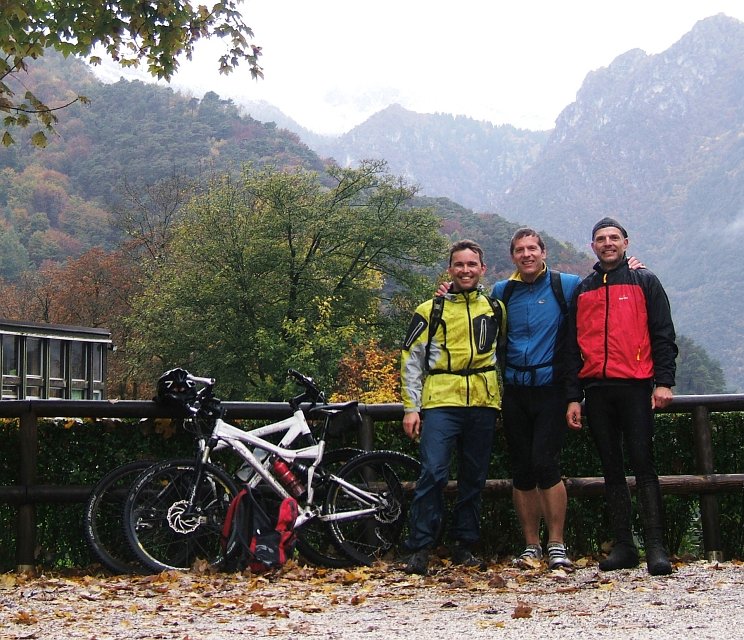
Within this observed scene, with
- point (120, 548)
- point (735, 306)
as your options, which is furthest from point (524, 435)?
point (735, 306)

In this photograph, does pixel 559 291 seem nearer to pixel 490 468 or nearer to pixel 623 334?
pixel 623 334

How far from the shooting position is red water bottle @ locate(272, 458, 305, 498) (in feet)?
20.9

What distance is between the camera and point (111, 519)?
21.1 feet

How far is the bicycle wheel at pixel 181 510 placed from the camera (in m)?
6.18

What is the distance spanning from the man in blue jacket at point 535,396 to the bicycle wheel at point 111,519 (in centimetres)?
221

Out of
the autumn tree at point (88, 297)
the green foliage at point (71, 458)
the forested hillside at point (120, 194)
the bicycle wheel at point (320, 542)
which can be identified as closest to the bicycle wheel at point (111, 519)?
the green foliage at point (71, 458)

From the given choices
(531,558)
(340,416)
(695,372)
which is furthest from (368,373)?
(695,372)

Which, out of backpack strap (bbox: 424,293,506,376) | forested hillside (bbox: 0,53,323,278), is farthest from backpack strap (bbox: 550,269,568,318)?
forested hillside (bbox: 0,53,323,278)

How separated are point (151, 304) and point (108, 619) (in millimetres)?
43044

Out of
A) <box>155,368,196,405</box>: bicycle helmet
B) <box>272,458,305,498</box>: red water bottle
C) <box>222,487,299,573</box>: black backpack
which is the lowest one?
<box>222,487,299,573</box>: black backpack

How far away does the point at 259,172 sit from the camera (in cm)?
5106

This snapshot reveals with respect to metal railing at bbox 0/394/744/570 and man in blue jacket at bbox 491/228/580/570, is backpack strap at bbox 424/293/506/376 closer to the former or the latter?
man in blue jacket at bbox 491/228/580/570

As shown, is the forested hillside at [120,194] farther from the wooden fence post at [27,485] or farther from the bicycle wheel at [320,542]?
the wooden fence post at [27,485]

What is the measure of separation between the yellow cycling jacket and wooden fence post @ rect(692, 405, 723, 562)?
4.70ft
